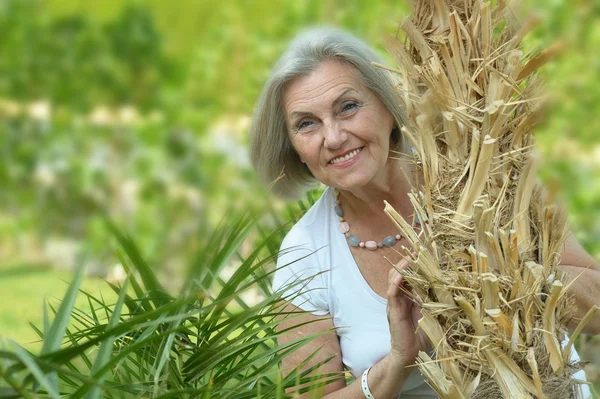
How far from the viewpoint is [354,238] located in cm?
203

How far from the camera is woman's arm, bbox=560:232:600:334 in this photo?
1.67 m

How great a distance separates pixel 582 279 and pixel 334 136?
61 cm

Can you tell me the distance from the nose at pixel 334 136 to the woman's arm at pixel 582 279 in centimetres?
53

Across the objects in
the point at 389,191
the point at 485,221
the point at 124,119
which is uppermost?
the point at 124,119

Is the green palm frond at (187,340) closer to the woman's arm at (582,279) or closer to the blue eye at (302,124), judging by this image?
the blue eye at (302,124)

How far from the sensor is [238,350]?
1.55 metres

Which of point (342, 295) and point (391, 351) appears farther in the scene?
point (342, 295)

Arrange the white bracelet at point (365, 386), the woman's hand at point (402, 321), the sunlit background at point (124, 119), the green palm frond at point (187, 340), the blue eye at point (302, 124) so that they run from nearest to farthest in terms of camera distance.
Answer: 1. the green palm frond at point (187, 340)
2. the woman's hand at point (402, 321)
3. the white bracelet at point (365, 386)
4. the blue eye at point (302, 124)
5. the sunlit background at point (124, 119)

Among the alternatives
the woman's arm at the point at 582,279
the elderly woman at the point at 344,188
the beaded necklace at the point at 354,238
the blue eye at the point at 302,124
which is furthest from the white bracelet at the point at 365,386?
the blue eye at the point at 302,124

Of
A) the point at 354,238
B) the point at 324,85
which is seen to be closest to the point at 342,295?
the point at 354,238

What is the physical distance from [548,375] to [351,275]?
705 millimetres

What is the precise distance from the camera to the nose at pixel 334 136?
1.78 meters

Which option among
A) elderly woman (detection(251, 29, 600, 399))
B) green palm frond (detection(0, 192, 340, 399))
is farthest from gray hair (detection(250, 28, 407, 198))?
green palm frond (detection(0, 192, 340, 399))

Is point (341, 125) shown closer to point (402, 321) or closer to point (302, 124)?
point (302, 124)
